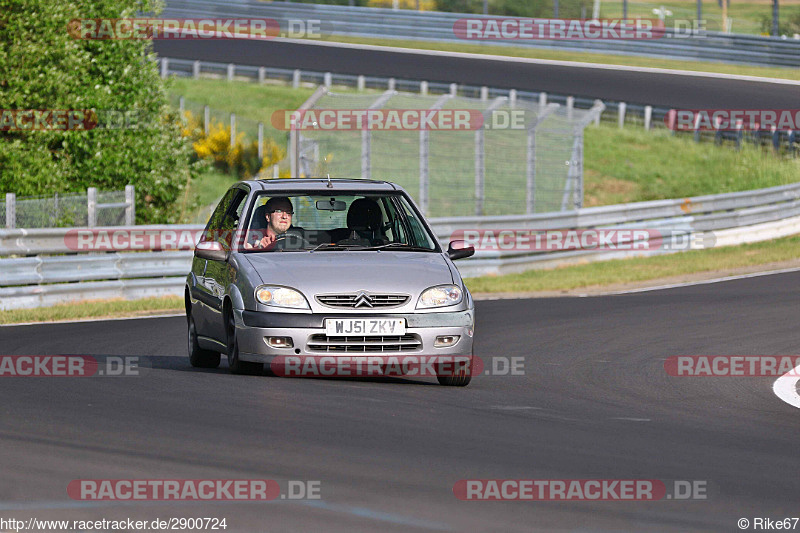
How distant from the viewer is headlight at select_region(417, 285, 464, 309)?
10289 mm

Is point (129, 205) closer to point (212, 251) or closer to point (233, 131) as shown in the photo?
point (212, 251)

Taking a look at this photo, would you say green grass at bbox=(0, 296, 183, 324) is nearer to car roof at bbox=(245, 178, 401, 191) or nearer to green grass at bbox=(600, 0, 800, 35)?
car roof at bbox=(245, 178, 401, 191)

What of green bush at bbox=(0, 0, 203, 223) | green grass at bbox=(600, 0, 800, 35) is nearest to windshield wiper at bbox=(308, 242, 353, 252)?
green bush at bbox=(0, 0, 203, 223)

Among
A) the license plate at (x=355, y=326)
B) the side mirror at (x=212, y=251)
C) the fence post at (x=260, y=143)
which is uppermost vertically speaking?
the side mirror at (x=212, y=251)

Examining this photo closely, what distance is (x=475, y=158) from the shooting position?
Answer: 27.2 meters

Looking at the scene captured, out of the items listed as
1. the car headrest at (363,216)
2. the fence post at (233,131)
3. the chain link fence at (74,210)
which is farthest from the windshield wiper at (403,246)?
the fence post at (233,131)

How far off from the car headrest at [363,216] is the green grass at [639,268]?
10.4m

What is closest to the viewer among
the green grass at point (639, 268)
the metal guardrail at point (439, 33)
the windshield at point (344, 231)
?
the windshield at point (344, 231)

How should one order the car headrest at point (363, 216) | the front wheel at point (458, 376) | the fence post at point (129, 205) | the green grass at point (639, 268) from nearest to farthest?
the front wheel at point (458, 376), the car headrest at point (363, 216), the fence post at point (129, 205), the green grass at point (639, 268)

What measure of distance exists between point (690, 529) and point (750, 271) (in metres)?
19.0

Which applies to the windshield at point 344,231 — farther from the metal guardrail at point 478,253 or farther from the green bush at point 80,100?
the green bush at point 80,100

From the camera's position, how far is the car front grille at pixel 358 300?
10164 millimetres

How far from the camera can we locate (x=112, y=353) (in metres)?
13.1

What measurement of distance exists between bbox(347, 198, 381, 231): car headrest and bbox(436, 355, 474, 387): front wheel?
4.73 feet
